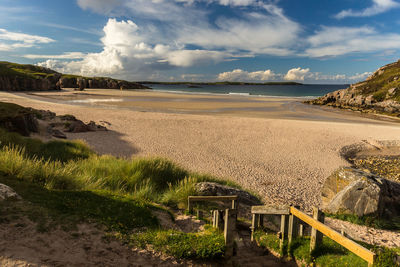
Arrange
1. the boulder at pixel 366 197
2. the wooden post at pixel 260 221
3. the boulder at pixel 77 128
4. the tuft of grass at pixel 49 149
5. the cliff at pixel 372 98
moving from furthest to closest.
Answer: the cliff at pixel 372 98 < the boulder at pixel 77 128 < the tuft of grass at pixel 49 149 < the boulder at pixel 366 197 < the wooden post at pixel 260 221

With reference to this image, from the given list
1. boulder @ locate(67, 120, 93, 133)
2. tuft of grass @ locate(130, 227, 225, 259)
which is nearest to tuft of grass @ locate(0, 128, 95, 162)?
boulder @ locate(67, 120, 93, 133)

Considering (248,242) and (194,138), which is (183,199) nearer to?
(248,242)

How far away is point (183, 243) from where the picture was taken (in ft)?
17.1

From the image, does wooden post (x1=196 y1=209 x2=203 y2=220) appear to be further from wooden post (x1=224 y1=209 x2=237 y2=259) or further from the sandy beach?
the sandy beach

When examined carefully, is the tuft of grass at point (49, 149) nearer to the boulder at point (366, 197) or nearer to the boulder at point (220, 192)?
the boulder at point (220, 192)

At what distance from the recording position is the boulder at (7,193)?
16.7ft

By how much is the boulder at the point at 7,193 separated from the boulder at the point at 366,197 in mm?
9473

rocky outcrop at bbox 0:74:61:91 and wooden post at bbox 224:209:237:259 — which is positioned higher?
rocky outcrop at bbox 0:74:61:91

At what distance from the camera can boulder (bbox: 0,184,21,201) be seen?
5086 millimetres

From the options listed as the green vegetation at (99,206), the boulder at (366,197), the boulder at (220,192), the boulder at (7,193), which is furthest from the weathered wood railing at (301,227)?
the boulder at (7,193)

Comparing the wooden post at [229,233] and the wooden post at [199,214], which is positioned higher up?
the wooden post at [229,233]

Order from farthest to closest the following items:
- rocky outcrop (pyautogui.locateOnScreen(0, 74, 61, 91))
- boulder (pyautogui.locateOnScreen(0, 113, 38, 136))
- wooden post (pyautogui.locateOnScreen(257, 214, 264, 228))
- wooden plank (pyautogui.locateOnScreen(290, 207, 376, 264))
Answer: rocky outcrop (pyautogui.locateOnScreen(0, 74, 61, 91))
boulder (pyautogui.locateOnScreen(0, 113, 38, 136))
wooden post (pyautogui.locateOnScreen(257, 214, 264, 228))
wooden plank (pyautogui.locateOnScreen(290, 207, 376, 264))

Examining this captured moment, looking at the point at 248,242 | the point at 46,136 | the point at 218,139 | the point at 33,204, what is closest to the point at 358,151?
the point at 218,139

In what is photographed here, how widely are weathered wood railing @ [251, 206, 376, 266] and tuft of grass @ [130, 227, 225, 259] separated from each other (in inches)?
58.9
